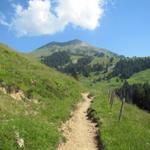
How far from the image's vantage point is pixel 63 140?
22406 mm

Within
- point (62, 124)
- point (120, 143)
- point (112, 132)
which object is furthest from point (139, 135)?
point (62, 124)

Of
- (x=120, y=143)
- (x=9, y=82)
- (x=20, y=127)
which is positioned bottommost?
(x=120, y=143)

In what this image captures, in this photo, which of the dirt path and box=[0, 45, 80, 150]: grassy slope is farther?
the dirt path

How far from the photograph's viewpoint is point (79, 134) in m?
26.1

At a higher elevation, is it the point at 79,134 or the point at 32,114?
the point at 32,114

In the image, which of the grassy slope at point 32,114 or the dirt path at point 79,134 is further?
the dirt path at point 79,134

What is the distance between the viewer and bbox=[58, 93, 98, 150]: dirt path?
22.3 meters

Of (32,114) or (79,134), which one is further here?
(32,114)

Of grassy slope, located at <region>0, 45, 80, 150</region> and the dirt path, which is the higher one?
grassy slope, located at <region>0, 45, 80, 150</region>

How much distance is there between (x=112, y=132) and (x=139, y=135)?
7.97ft

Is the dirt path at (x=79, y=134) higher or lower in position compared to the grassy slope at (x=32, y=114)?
lower

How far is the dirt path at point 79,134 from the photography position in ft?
73.2

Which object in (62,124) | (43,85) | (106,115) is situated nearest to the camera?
(62,124)

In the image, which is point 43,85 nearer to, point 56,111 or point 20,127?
Answer: point 56,111
